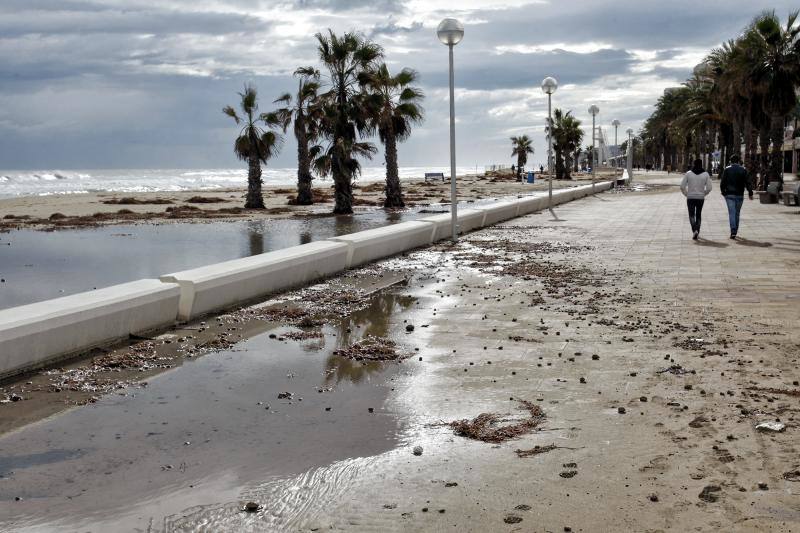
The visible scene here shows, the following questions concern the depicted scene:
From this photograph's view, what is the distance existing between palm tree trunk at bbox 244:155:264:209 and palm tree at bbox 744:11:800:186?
23000 mm

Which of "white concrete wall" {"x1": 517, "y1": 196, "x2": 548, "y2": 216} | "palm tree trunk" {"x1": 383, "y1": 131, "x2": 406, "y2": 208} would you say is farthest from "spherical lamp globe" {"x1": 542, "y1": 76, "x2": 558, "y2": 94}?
"palm tree trunk" {"x1": 383, "y1": 131, "x2": 406, "y2": 208}

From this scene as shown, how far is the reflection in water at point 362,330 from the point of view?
666cm

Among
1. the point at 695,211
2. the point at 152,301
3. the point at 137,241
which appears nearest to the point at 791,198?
the point at 695,211

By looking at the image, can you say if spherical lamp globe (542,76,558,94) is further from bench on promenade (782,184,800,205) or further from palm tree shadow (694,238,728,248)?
palm tree shadow (694,238,728,248)

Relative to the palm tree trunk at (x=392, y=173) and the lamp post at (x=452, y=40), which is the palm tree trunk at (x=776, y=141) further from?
the lamp post at (x=452, y=40)

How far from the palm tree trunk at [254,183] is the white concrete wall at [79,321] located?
2985cm

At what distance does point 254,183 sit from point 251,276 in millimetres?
29209

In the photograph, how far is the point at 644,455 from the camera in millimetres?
4594

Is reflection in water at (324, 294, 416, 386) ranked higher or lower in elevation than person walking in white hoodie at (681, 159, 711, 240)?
lower

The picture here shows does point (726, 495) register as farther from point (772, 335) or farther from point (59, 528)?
point (772, 335)

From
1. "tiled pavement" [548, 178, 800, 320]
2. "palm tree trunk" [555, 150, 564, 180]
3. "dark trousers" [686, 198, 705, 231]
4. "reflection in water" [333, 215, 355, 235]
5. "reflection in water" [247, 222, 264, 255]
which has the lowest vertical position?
"reflection in water" [247, 222, 264, 255]

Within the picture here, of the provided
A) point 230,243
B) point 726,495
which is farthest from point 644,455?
point 230,243

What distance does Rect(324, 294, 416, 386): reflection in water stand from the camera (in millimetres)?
6660

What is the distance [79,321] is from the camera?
7.27m
